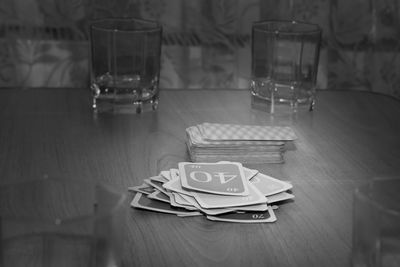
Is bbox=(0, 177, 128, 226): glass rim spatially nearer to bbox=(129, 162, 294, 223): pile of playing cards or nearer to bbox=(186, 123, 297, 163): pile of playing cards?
bbox=(129, 162, 294, 223): pile of playing cards

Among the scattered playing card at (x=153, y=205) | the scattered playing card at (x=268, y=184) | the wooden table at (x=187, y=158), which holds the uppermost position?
the scattered playing card at (x=268, y=184)

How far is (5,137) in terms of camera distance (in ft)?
5.11

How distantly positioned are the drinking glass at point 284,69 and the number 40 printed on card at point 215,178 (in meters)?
0.51

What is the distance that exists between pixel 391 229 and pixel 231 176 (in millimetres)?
455

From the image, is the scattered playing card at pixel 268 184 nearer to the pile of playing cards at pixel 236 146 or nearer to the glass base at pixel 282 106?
the pile of playing cards at pixel 236 146

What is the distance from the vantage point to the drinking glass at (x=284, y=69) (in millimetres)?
1852

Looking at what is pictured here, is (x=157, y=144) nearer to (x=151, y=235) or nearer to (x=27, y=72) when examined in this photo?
(x=151, y=235)

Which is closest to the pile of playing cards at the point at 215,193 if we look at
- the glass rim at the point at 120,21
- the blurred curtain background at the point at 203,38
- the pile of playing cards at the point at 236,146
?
the pile of playing cards at the point at 236,146

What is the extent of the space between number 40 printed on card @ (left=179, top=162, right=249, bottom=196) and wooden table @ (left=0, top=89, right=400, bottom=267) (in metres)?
0.07

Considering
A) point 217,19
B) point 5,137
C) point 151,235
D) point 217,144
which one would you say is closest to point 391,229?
point 151,235

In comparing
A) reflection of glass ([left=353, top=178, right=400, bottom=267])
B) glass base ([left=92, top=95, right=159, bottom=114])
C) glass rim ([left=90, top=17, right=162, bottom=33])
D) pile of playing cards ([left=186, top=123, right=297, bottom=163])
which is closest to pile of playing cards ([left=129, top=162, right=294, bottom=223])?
pile of playing cards ([left=186, top=123, right=297, bottom=163])

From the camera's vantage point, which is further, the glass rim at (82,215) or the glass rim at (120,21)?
the glass rim at (120,21)

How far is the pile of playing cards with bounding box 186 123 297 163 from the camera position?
4.85 feet

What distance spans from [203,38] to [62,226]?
1.84 m
